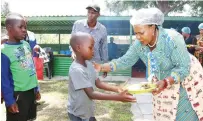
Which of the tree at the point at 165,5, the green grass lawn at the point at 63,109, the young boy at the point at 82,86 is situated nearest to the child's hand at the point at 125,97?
the young boy at the point at 82,86

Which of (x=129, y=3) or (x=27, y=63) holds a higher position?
(x=129, y=3)

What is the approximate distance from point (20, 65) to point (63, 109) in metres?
3.00

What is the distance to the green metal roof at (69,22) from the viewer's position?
1102 centimetres

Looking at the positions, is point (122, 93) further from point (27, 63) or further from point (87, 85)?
point (27, 63)

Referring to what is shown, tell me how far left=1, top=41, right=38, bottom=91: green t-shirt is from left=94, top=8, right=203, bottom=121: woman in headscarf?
1291mm

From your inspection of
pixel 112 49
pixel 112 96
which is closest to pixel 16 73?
pixel 112 96

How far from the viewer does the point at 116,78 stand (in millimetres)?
10492

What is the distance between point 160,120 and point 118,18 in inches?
325

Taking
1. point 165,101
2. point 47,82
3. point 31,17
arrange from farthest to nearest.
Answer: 1. point 31,17
2. point 47,82
3. point 165,101

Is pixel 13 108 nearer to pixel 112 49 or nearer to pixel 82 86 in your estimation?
pixel 82 86

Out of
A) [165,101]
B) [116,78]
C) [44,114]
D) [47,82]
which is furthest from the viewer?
[116,78]

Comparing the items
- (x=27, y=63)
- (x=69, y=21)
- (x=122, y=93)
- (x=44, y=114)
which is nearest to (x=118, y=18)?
(x=69, y=21)

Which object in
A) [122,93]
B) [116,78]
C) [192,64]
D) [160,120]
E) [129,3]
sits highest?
[129,3]

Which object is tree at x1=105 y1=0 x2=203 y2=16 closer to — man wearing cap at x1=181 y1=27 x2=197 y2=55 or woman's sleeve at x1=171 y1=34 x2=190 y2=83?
man wearing cap at x1=181 y1=27 x2=197 y2=55
